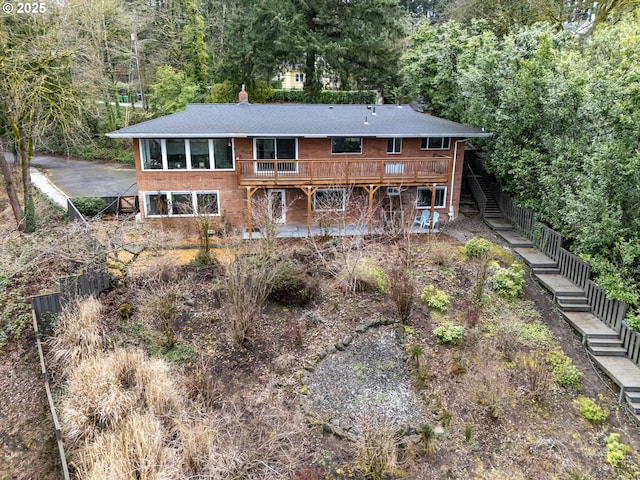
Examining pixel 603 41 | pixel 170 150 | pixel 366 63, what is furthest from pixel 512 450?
pixel 366 63

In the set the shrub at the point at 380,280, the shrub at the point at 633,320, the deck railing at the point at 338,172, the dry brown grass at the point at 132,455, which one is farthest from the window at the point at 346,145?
the dry brown grass at the point at 132,455

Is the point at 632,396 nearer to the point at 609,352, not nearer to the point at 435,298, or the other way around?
the point at 609,352

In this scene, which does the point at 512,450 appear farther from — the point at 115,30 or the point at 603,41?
the point at 115,30

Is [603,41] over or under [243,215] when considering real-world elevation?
over

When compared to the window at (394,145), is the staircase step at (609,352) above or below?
below

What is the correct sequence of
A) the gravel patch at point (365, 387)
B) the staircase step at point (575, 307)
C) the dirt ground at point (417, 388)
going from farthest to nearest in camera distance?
1. the staircase step at point (575, 307)
2. the gravel patch at point (365, 387)
3. the dirt ground at point (417, 388)

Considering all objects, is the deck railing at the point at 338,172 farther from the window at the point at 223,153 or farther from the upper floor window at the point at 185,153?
the upper floor window at the point at 185,153

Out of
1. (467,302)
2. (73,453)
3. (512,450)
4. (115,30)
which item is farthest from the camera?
(115,30)
